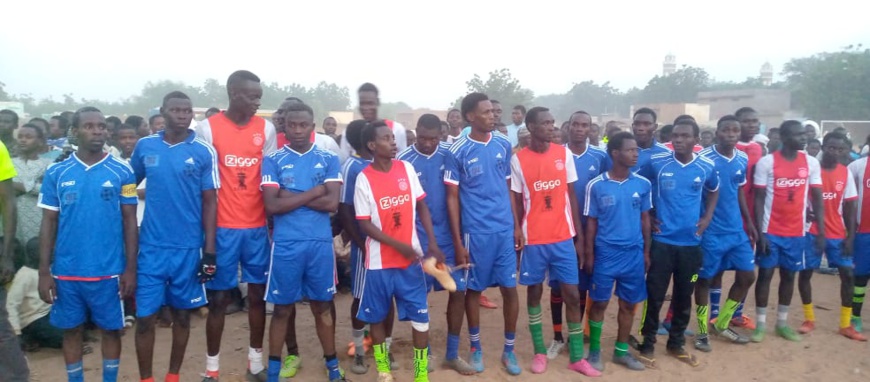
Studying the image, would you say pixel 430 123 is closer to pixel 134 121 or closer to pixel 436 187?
pixel 436 187

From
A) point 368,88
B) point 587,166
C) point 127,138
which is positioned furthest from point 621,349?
point 127,138

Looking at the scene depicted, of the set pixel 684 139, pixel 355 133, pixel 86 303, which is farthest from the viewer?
pixel 684 139

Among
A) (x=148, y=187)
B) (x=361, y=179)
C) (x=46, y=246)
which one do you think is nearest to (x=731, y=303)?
(x=361, y=179)

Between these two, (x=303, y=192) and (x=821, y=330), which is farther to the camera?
(x=821, y=330)

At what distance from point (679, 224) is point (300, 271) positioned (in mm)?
3108

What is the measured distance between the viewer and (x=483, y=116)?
4566mm

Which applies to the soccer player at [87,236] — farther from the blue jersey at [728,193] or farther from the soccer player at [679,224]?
the blue jersey at [728,193]

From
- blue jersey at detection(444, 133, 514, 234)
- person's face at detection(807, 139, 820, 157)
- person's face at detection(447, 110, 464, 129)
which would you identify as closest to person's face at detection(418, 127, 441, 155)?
blue jersey at detection(444, 133, 514, 234)

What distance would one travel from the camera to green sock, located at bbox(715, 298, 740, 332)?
5578mm

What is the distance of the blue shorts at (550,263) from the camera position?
466 cm

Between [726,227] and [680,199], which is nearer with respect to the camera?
[680,199]

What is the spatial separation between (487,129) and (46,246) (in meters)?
3.12

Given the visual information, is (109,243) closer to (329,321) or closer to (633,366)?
(329,321)

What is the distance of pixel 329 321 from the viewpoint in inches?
171
